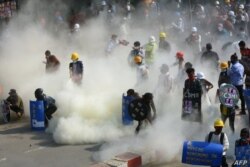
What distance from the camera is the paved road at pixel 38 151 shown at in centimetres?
1060

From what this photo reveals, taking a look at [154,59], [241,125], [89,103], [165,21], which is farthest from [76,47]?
[241,125]

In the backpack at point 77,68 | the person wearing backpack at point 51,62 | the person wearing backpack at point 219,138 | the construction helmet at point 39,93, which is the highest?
the person wearing backpack at point 51,62

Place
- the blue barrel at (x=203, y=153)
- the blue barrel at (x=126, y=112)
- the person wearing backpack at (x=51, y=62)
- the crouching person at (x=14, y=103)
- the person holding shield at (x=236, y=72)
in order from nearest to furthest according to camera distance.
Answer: the blue barrel at (x=203, y=153) → the person holding shield at (x=236, y=72) → the blue barrel at (x=126, y=112) → the crouching person at (x=14, y=103) → the person wearing backpack at (x=51, y=62)

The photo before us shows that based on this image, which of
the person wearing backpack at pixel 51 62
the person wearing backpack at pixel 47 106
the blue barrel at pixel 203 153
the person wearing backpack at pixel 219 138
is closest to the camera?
the blue barrel at pixel 203 153

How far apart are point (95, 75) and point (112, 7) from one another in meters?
7.18

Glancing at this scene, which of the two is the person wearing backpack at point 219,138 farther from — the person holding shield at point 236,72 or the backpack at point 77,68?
the backpack at point 77,68

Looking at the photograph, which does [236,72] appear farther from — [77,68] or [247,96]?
[77,68]

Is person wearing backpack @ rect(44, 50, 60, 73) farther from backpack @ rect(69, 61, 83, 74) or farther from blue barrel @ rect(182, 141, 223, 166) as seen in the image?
blue barrel @ rect(182, 141, 223, 166)

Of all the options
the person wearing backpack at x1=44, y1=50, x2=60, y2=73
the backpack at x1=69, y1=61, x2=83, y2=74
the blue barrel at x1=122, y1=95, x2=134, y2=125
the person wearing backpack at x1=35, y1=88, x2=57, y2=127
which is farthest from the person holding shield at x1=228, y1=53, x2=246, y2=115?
the person wearing backpack at x1=44, y1=50, x2=60, y2=73

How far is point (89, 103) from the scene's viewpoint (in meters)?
12.8

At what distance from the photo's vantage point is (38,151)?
11.4 meters

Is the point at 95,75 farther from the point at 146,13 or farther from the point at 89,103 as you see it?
the point at 146,13

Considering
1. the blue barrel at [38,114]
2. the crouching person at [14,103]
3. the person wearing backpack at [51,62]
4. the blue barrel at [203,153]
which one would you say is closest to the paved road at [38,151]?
the blue barrel at [38,114]

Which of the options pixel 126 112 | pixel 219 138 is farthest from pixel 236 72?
pixel 219 138
